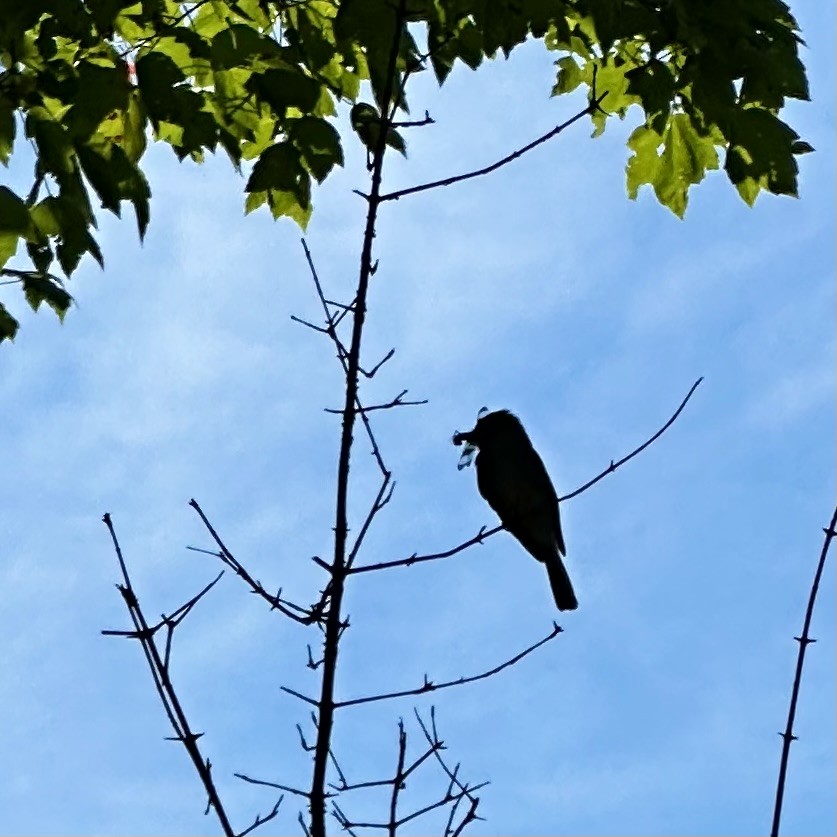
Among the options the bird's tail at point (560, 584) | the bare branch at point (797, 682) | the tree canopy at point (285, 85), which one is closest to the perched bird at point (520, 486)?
the bird's tail at point (560, 584)

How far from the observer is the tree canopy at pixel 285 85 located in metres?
2.99

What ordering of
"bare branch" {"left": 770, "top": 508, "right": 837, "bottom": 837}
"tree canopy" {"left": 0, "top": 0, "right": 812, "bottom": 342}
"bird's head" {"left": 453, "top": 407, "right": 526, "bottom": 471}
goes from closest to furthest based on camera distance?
"bare branch" {"left": 770, "top": 508, "right": 837, "bottom": 837}
"tree canopy" {"left": 0, "top": 0, "right": 812, "bottom": 342}
"bird's head" {"left": 453, "top": 407, "right": 526, "bottom": 471}

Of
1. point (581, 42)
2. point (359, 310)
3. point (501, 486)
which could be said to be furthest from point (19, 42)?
point (501, 486)

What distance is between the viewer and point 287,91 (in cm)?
320

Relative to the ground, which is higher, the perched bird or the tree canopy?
the perched bird

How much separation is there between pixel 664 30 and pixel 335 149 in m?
0.92

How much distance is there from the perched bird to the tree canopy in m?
2.70

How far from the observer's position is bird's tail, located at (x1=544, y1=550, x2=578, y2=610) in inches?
251

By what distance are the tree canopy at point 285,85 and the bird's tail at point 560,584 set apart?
9.80 feet

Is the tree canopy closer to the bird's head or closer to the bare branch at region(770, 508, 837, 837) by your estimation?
the bare branch at region(770, 508, 837, 837)

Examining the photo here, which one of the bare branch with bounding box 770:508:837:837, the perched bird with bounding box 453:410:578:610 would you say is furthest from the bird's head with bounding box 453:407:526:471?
the bare branch with bounding box 770:508:837:837

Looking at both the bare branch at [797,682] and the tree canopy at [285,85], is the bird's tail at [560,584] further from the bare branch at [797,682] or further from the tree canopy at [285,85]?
the bare branch at [797,682]

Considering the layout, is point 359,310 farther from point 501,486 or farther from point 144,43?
point 501,486

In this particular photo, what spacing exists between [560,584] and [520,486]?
1.93 ft
